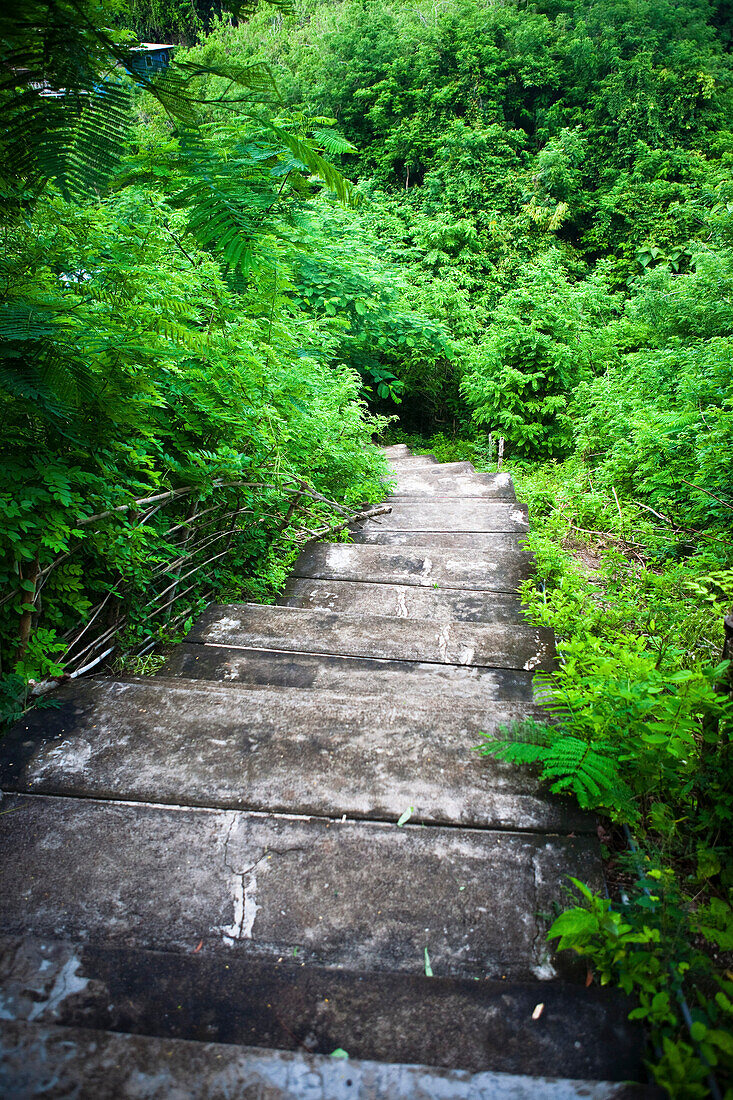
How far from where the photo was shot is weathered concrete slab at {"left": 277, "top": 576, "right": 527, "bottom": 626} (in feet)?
10.9

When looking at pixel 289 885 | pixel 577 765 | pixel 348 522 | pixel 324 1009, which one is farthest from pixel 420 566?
pixel 324 1009

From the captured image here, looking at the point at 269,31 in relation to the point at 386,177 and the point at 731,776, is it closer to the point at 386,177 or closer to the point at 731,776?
the point at 386,177

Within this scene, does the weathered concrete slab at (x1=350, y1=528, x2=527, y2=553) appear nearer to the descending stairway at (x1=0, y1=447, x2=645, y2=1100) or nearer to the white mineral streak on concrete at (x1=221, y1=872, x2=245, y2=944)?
the descending stairway at (x1=0, y1=447, x2=645, y2=1100)

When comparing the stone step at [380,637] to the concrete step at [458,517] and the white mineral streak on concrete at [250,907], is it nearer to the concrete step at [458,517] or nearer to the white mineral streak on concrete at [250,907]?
the white mineral streak on concrete at [250,907]

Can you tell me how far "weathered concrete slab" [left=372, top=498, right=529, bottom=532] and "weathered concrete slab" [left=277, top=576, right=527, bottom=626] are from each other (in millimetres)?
1466

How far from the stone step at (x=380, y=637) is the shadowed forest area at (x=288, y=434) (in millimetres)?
181

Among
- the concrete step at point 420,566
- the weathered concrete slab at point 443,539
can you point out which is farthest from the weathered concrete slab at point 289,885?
the weathered concrete slab at point 443,539

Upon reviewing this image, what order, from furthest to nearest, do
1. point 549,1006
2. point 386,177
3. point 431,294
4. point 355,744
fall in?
point 386,177 → point 431,294 → point 355,744 → point 549,1006

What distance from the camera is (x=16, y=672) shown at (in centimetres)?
194

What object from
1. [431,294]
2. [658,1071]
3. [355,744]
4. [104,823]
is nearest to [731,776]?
[658,1071]

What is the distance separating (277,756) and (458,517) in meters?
3.94

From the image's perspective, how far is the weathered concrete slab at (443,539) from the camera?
4.60m

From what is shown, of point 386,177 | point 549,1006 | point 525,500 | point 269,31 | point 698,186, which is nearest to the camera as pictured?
point 549,1006

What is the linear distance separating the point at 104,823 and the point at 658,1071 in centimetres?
139
